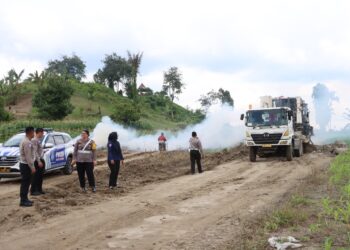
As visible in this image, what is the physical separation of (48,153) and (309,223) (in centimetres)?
1051

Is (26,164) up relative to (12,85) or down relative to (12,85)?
down

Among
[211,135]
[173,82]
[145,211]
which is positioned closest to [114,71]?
[173,82]

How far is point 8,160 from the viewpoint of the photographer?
50.1 ft

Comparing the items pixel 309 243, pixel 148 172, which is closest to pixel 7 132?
pixel 148 172

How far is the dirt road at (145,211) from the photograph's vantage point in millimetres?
7805

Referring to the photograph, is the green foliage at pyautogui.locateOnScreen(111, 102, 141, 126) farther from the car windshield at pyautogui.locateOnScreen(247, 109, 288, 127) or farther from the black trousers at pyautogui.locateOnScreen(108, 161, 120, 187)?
the black trousers at pyautogui.locateOnScreen(108, 161, 120, 187)

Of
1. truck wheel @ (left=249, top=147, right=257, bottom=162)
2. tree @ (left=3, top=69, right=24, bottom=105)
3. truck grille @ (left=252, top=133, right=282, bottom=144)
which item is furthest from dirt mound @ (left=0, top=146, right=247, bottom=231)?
tree @ (left=3, top=69, right=24, bottom=105)

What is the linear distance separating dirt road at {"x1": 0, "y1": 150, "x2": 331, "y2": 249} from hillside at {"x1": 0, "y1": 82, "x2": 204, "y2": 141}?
2984 centimetres

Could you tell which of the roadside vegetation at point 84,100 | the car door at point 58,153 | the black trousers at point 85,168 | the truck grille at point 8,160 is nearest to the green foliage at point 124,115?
the roadside vegetation at point 84,100

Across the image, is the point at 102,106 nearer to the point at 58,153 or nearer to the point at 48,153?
the point at 58,153

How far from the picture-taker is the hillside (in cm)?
5173

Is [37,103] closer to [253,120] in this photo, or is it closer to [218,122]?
[218,122]

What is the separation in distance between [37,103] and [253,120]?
3492 cm

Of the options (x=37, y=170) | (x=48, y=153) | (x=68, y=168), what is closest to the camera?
(x=37, y=170)
